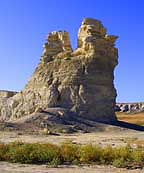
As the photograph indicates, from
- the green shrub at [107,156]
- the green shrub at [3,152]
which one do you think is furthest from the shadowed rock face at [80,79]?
the green shrub at [107,156]

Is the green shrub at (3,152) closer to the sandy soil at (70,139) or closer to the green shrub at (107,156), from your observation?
the green shrub at (107,156)

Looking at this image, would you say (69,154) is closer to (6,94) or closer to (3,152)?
(3,152)

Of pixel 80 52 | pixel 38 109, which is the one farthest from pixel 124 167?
pixel 80 52

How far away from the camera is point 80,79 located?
53.6 m

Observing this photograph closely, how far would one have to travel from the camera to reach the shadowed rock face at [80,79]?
53125 mm

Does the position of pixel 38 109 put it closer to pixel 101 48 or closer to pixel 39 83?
pixel 39 83

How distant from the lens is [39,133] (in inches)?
1651

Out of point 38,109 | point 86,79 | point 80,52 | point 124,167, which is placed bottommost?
point 124,167

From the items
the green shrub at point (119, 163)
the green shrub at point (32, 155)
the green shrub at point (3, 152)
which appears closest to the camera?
the green shrub at point (119, 163)

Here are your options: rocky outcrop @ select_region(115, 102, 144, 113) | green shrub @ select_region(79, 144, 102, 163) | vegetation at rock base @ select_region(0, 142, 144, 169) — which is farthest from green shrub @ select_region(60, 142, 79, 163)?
rocky outcrop @ select_region(115, 102, 144, 113)

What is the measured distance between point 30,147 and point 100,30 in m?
39.4

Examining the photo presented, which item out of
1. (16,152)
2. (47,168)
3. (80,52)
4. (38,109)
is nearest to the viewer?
(47,168)

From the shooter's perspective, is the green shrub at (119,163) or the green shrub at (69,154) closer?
the green shrub at (119,163)

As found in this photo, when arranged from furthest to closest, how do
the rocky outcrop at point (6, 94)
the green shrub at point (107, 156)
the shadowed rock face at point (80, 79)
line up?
the rocky outcrop at point (6, 94) → the shadowed rock face at point (80, 79) → the green shrub at point (107, 156)
